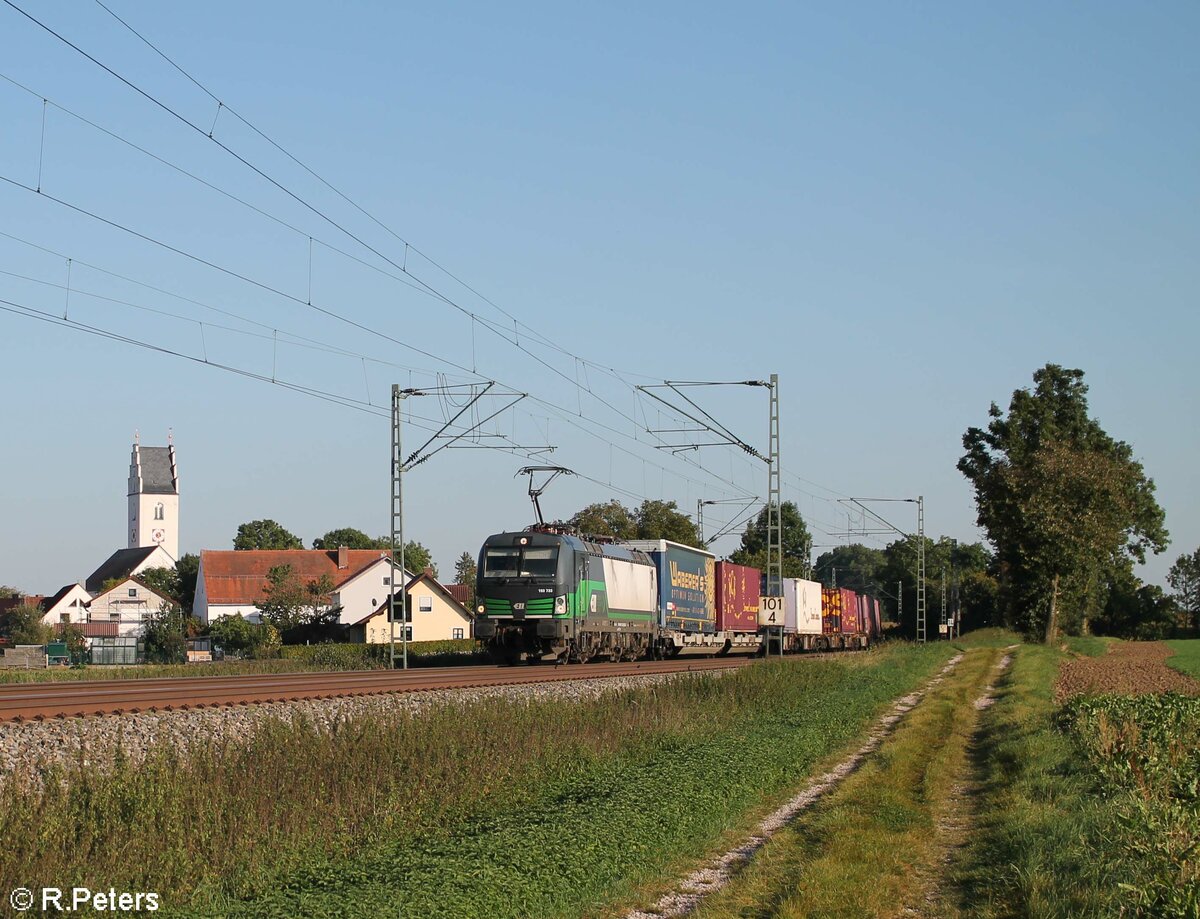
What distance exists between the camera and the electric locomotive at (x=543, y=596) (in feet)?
118

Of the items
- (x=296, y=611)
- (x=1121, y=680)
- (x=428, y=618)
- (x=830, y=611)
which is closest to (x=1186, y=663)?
(x=1121, y=680)

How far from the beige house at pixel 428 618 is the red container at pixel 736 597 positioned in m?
29.7

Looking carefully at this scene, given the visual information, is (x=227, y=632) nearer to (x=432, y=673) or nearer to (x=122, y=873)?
Answer: (x=432, y=673)

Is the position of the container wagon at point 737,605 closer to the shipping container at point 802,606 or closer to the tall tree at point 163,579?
the shipping container at point 802,606

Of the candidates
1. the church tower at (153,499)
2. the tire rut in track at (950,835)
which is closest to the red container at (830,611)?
the tire rut in track at (950,835)

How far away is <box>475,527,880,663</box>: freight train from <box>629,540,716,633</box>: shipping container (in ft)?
0.12

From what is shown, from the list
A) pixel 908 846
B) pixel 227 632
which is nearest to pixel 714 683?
pixel 908 846

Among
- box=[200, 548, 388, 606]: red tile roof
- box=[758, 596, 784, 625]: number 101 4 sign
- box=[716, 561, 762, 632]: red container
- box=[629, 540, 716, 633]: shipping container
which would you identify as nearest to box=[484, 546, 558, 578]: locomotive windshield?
box=[758, 596, 784, 625]: number 101 4 sign

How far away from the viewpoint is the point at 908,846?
1180 centimetres

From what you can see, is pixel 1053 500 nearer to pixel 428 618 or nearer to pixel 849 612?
pixel 849 612

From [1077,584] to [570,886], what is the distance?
60636 mm

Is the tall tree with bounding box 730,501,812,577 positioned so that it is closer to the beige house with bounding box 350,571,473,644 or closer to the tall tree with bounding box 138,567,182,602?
the beige house with bounding box 350,571,473,644

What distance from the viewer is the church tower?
175250mm

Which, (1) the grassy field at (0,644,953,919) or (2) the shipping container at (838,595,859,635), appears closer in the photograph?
(1) the grassy field at (0,644,953,919)
